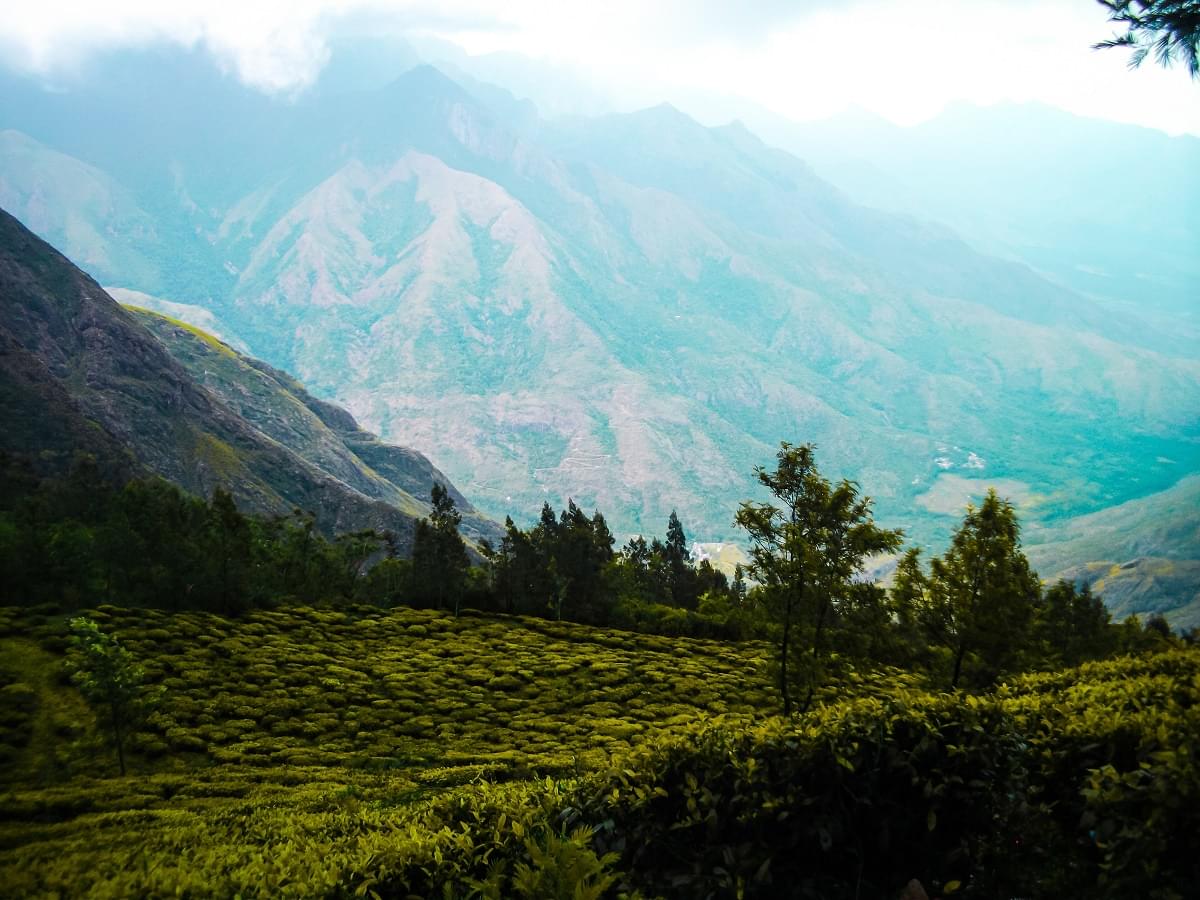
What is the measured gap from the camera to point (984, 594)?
Result: 33.4m

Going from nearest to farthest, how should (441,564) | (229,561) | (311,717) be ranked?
(311,717) < (229,561) < (441,564)

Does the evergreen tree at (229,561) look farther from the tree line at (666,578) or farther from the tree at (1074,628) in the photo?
the tree at (1074,628)

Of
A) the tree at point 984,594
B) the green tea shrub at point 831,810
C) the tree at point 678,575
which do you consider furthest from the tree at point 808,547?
the tree at point 678,575

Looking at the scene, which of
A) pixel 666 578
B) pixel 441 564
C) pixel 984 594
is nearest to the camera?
pixel 984 594

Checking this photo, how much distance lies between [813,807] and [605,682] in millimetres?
48341

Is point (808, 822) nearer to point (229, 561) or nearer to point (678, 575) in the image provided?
point (229, 561)

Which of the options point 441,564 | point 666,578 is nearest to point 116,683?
point 441,564

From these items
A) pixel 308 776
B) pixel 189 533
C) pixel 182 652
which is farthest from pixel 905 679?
pixel 189 533

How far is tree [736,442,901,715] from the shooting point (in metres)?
31.2

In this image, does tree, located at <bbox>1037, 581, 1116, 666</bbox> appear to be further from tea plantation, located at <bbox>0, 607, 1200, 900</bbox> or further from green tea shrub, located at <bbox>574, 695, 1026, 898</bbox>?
green tea shrub, located at <bbox>574, 695, 1026, 898</bbox>

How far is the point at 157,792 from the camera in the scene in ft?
103

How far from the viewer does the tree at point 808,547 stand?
31219 mm

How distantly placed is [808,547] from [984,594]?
9534 mm

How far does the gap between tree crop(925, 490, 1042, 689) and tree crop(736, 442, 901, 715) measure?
16.9 feet
